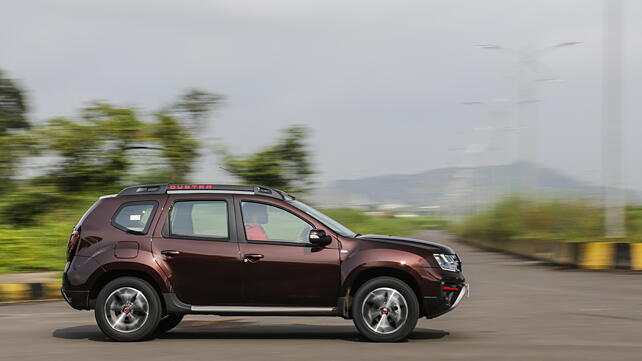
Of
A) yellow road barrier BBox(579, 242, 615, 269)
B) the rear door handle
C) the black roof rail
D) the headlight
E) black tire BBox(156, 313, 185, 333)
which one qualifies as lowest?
yellow road barrier BBox(579, 242, 615, 269)

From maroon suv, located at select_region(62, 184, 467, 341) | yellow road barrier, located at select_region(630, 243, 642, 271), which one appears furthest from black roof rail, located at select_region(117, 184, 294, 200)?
yellow road barrier, located at select_region(630, 243, 642, 271)

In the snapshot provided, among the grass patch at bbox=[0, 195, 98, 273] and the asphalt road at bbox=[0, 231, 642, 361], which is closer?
the asphalt road at bbox=[0, 231, 642, 361]

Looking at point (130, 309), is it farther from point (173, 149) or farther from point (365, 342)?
point (173, 149)

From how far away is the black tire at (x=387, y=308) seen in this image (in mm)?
9734

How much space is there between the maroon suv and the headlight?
1cm

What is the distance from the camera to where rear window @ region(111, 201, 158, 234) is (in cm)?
1010

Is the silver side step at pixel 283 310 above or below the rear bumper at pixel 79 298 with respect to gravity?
below

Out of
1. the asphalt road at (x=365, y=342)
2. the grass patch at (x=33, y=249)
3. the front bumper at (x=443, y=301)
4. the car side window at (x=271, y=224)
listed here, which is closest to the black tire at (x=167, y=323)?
the asphalt road at (x=365, y=342)

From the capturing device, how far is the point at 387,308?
9766 mm

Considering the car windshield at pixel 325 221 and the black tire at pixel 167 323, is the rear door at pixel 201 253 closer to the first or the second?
the car windshield at pixel 325 221

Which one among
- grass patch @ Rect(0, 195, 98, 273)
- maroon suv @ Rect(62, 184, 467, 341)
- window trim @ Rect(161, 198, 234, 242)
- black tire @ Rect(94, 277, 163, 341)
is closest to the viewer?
maroon suv @ Rect(62, 184, 467, 341)

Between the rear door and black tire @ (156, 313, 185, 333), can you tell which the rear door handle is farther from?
black tire @ (156, 313, 185, 333)

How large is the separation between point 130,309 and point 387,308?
2741 mm

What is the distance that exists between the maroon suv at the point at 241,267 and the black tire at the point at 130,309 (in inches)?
0.4
